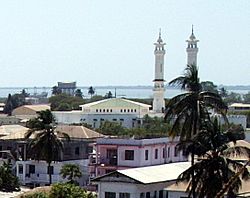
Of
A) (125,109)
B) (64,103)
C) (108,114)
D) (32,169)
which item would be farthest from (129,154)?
(64,103)

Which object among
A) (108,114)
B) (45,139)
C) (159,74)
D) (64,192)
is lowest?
(64,192)

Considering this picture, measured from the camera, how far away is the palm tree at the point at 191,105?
100ft

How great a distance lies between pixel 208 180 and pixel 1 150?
4226 cm

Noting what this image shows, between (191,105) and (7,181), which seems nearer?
(191,105)

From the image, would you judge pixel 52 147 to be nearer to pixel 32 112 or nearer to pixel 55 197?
pixel 55 197

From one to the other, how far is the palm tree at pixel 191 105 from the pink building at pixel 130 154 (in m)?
20.6

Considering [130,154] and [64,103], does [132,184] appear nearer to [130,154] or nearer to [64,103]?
[130,154]

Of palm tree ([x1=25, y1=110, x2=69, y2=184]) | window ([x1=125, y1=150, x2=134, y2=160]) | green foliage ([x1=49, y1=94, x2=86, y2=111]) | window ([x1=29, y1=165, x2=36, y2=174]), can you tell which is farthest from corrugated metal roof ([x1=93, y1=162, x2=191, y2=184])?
green foliage ([x1=49, y1=94, x2=86, y2=111])

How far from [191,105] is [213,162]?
3167 millimetres

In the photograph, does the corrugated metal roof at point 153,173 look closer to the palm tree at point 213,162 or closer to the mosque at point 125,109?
the palm tree at point 213,162

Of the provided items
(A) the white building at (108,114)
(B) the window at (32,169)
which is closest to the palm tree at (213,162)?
(B) the window at (32,169)

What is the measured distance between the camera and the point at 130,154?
52500 mm

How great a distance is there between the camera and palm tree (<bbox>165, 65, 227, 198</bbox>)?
100 feet

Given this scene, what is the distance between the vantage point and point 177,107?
30.8m
